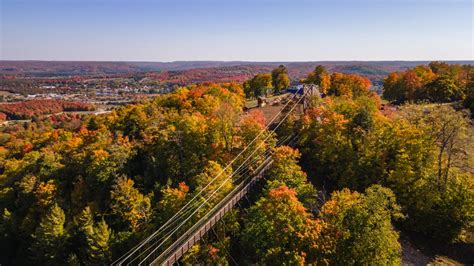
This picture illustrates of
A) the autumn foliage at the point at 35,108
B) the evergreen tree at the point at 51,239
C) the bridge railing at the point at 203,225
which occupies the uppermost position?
the bridge railing at the point at 203,225

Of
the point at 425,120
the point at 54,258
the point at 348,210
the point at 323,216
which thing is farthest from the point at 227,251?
the point at 425,120

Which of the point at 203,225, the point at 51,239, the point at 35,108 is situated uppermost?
the point at 203,225

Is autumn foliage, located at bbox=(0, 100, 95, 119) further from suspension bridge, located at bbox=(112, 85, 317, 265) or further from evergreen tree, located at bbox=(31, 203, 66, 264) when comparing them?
suspension bridge, located at bbox=(112, 85, 317, 265)

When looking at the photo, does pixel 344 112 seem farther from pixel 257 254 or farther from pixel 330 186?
pixel 257 254

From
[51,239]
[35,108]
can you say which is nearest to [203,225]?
[51,239]

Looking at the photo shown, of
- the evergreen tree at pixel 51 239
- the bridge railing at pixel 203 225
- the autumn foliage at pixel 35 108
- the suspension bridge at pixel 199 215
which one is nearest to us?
the bridge railing at pixel 203 225

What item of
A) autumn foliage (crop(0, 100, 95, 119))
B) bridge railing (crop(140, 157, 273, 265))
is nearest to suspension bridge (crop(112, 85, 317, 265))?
bridge railing (crop(140, 157, 273, 265))

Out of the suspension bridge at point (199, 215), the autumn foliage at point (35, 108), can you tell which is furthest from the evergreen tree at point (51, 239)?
the autumn foliage at point (35, 108)

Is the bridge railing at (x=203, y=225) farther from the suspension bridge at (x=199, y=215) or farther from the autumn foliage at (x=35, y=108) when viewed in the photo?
the autumn foliage at (x=35, y=108)

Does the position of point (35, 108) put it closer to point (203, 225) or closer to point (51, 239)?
point (51, 239)
